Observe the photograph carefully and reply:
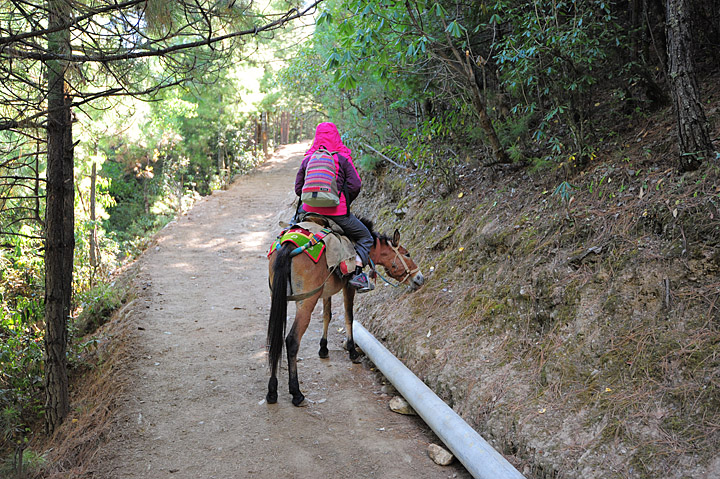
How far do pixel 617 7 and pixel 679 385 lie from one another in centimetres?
593

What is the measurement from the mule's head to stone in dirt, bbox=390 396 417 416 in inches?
69.7

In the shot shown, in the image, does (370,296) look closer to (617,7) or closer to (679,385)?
(679,385)

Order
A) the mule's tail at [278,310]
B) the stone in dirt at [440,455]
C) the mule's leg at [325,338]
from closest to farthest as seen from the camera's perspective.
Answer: the stone in dirt at [440,455], the mule's tail at [278,310], the mule's leg at [325,338]

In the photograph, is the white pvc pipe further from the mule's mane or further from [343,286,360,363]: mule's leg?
the mule's mane

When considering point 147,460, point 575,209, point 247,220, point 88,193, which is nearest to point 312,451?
point 147,460

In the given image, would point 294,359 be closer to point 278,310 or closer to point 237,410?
point 278,310

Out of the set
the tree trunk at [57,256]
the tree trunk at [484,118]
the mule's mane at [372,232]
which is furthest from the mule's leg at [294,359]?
the tree trunk at [484,118]

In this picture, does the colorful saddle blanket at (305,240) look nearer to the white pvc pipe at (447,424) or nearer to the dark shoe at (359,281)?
the dark shoe at (359,281)

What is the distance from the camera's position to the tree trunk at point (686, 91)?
4.02m

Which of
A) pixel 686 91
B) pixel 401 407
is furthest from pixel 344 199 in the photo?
pixel 686 91

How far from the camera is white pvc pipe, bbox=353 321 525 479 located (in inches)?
134

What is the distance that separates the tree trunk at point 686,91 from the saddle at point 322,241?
3.52m

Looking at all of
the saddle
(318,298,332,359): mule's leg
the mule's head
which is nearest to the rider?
the saddle

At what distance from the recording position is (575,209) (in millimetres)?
4941
